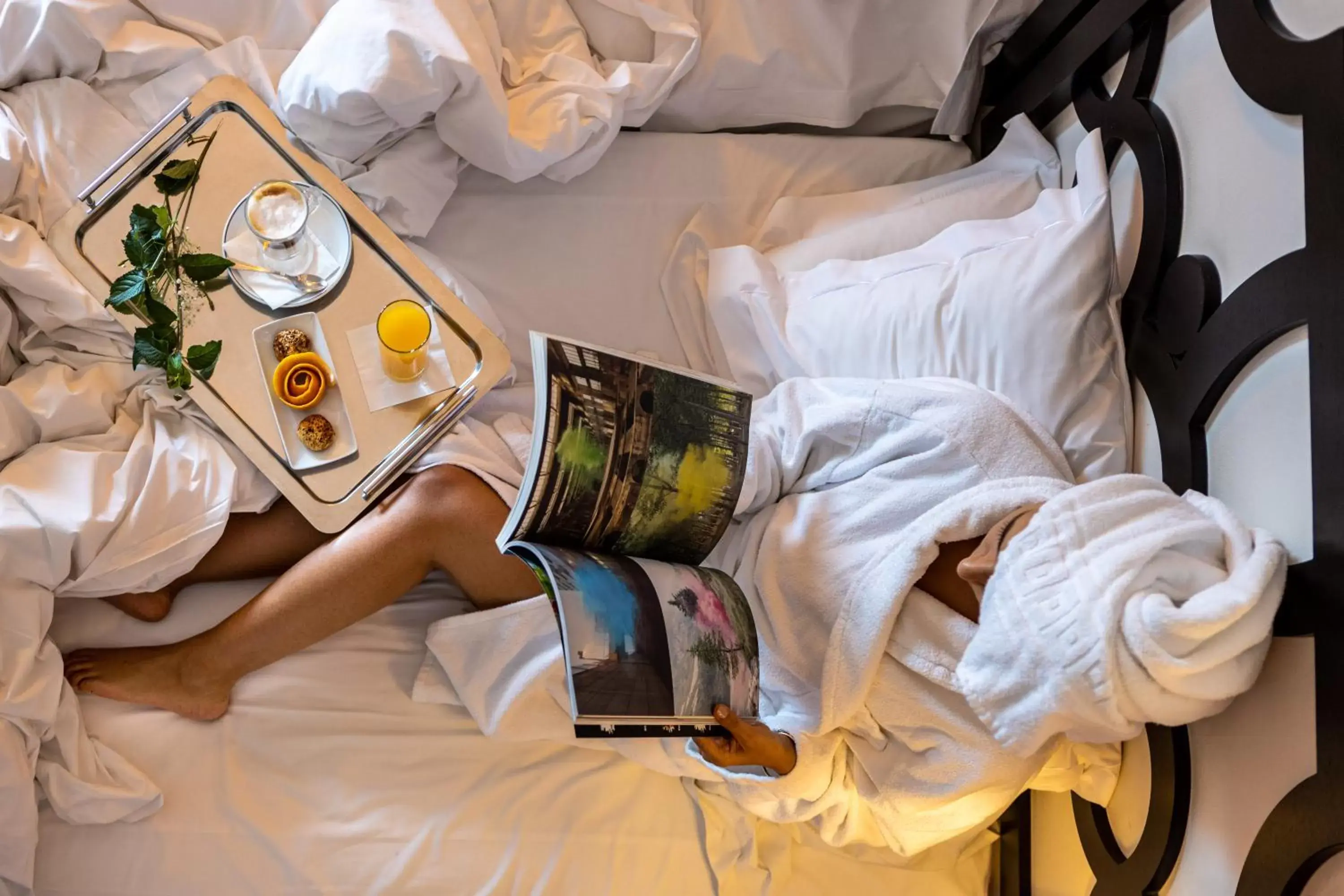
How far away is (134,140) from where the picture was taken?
1264 mm

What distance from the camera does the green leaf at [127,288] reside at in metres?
1.07

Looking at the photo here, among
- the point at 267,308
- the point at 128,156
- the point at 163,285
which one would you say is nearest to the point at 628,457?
the point at 267,308

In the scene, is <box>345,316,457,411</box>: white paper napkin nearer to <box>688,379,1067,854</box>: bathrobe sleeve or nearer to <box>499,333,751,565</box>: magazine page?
<box>499,333,751,565</box>: magazine page

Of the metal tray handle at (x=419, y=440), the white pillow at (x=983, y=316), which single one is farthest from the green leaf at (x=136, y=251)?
the white pillow at (x=983, y=316)

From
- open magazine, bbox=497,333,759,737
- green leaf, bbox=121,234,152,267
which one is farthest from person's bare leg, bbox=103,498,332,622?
open magazine, bbox=497,333,759,737

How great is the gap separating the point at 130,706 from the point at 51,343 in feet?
1.53

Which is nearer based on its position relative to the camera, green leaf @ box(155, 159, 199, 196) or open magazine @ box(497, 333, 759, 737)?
open magazine @ box(497, 333, 759, 737)

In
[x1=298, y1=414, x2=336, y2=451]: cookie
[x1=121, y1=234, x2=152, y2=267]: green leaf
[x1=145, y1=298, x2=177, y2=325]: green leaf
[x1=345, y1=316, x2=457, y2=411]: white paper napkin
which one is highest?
[x1=121, y1=234, x2=152, y2=267]: green leaf

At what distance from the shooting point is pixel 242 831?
114cm

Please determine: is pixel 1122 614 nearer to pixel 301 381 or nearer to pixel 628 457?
pixel 628 457

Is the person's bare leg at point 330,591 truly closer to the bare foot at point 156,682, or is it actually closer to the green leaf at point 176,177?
the bare foot at point 156,682

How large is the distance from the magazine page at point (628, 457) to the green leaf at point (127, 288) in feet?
1.67

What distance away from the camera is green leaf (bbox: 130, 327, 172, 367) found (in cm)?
109

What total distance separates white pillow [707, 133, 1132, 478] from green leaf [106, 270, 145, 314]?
0.72 meters
